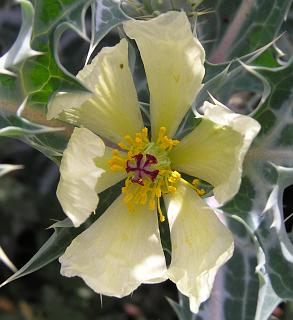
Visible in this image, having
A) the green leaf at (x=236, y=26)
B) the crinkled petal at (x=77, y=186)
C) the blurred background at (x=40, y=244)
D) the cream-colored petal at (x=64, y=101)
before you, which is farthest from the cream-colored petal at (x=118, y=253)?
the blurred background at (x=40, y=244)

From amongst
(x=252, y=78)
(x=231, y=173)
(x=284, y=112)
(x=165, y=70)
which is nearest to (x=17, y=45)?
(x=165, y=70)

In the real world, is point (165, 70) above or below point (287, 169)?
above

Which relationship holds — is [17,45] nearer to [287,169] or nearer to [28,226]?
[287,169]

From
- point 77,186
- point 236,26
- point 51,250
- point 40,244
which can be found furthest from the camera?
point 40,244

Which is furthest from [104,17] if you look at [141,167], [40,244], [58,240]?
[40,244]

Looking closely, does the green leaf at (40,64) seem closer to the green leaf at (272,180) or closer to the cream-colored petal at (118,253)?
the cream-colored petal at (118,253)

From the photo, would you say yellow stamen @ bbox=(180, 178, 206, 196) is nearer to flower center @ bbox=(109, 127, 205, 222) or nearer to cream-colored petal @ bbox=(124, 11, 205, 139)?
flower center @ bbox=(109, 127, 205, 222)

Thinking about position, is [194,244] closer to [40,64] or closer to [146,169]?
[146,169]
